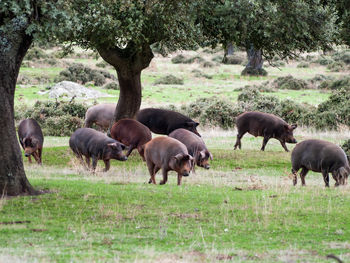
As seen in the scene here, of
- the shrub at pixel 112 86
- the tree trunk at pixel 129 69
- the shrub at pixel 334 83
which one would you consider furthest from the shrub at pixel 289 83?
the tree trunk at pixel 129 69

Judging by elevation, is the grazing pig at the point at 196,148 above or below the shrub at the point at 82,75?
below

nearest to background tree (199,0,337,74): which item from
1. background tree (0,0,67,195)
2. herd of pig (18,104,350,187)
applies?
herd of pig (18,104,350,187)

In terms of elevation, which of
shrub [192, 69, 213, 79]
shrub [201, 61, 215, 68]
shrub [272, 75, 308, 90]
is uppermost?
shrub [201, 61, 215, 68]

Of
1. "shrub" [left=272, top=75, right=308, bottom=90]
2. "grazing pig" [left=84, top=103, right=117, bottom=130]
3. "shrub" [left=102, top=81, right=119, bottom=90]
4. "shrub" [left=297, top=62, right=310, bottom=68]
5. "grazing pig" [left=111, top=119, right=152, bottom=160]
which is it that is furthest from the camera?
"shrub" [left=297, top=62, right=310, bottom=68]

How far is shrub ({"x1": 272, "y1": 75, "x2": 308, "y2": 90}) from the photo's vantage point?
171ft

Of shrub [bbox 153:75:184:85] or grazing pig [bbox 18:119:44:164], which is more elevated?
shrub [bbox 153:75:184:85]

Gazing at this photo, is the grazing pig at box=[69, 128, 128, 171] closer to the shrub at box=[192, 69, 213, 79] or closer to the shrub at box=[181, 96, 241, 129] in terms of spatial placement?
the shrub at box=[181, 96, 241, 129]

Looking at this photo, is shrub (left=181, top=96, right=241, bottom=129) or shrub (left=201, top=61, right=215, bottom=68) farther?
shrub (left=201, top=61, right=215, bottom=68)

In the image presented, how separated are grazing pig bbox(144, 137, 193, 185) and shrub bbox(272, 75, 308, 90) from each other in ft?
117

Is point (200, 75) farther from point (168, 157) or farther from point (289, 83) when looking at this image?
point (168, 157)

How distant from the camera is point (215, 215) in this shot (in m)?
12.5

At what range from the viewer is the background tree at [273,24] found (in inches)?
767

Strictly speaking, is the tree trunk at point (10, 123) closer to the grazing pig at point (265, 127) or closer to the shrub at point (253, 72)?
the grazing pig at point (265, 127)

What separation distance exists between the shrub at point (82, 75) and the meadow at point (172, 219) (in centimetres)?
3392
